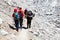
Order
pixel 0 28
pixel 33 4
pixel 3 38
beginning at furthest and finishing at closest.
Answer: pixel 33 4, pixel 0 28, pixel 3 38

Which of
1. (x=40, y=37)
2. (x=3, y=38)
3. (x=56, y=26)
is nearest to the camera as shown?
(x=3, y=38)

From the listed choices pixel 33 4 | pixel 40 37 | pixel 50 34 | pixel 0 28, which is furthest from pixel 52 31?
pixel 33 4

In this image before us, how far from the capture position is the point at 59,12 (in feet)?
83.9

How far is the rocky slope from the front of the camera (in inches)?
637

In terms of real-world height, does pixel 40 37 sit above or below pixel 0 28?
below

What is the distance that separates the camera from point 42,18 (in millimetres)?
22562

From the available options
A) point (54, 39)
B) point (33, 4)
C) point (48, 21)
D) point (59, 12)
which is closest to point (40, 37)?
point (54, 39)

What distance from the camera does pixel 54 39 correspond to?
1711cm

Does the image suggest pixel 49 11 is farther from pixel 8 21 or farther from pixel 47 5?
pixel 8 21

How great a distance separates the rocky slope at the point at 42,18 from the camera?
16.2 m

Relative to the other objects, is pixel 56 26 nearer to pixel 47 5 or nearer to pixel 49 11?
pixel 49 11

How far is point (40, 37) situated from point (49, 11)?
32.4ft

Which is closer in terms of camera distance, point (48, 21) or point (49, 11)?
point (48, 21)

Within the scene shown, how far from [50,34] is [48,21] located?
164 inches
